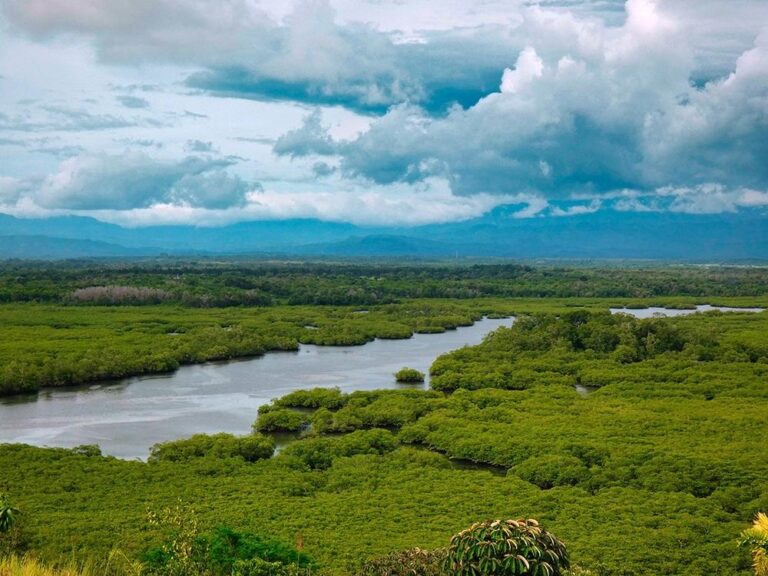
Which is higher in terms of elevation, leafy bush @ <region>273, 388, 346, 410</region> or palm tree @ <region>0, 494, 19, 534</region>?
palm tree @ <region>0, 494, 19, 534</region>

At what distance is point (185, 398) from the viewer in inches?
2077

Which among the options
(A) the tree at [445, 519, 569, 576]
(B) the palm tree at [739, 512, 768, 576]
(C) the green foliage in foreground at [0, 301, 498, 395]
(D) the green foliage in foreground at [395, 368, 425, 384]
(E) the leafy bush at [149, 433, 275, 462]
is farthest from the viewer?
(C) the green foliage in foreground at [0, 301, 498, 395]

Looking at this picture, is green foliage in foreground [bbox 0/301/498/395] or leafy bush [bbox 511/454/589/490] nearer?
leafy bush [bbox 511/454/589/490]

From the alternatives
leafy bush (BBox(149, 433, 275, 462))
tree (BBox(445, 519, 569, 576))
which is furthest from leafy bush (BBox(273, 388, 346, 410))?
tree (BBox(445, 519, 569, 576))

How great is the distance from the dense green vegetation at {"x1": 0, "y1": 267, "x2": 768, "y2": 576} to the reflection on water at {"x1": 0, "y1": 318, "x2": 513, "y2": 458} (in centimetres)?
294

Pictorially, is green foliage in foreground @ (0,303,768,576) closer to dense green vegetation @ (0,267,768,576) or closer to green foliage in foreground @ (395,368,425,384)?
dense green vegetation @ (0,267,768,576)

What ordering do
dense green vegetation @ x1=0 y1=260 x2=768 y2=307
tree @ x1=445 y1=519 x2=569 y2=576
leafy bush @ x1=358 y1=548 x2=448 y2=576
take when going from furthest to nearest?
dense green vegetation @ x1=0 y1=260 x2=768 y2=307 → leafy bush @ x1=358 y1=548 x2=448 y2=576 → tree @ x1=445 y1=519 x2=569 y2=576

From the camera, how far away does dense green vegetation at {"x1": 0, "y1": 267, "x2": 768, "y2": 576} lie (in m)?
24.2

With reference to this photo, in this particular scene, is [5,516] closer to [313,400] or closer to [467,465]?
[467,465]

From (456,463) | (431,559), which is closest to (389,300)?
(456,463)

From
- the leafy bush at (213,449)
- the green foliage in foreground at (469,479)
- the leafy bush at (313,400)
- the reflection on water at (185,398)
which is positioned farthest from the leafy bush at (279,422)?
the leafy bush at (213,449)

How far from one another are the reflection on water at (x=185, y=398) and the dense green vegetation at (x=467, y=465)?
116 inches

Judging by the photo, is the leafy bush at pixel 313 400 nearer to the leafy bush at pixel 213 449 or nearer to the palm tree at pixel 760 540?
the leafy bush at pixel 213 449

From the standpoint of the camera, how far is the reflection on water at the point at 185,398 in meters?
43.3
